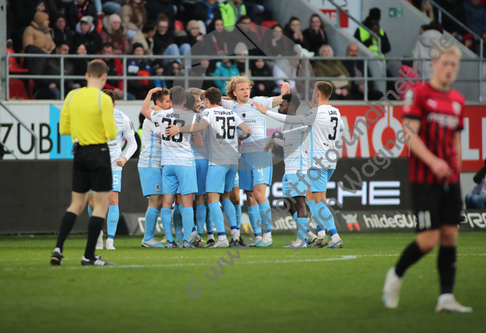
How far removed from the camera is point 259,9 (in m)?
18.8

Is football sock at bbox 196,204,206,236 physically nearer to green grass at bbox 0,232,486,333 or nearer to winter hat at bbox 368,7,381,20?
green grass at bbox 0,232,486,333

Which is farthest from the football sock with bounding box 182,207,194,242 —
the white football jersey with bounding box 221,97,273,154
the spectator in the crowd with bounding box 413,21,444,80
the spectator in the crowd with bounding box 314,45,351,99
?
the spectator in the crowd with bounding box 413,21,444,80

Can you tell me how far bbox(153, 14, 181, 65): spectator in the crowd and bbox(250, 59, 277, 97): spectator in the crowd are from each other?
201 cm

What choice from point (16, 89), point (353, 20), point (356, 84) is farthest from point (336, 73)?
point (16, 89)

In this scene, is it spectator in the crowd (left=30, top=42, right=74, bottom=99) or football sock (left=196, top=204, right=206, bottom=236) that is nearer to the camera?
football sock (left=196, top=204, right=206, bottom=236)

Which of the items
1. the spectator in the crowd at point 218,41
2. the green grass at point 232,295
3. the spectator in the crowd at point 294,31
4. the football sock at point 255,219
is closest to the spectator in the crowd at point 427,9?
the spectator in the crowd at point 294,31

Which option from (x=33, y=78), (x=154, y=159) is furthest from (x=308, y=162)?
(x=33, y=78)

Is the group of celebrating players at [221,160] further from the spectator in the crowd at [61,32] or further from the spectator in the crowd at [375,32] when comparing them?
the spectator in the crowd at [375,32]

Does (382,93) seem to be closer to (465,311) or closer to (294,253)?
(294,253)

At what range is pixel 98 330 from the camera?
413 centimetres

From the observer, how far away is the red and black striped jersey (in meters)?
→ 4.85

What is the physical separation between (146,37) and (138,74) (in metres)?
1.42

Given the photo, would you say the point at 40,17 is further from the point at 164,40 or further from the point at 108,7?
the point at 164,40

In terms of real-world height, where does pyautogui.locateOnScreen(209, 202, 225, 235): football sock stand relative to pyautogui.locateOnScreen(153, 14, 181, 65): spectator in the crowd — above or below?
below
